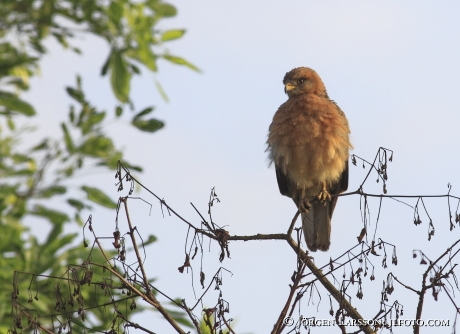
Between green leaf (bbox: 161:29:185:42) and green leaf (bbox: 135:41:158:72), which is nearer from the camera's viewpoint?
green leaf (bbox: 135:41:158:72)

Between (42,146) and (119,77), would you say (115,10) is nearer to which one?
(119,77)

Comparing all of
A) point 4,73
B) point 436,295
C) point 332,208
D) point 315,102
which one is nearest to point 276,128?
point 315,102

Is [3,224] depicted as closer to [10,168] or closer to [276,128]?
[10,168]

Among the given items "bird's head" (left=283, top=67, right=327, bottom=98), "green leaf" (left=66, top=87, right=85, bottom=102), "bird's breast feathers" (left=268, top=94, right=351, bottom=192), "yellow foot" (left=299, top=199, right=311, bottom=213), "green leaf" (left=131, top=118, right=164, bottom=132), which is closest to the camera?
"yellow foot" (left=299, top=199, right=311, bottom=213)

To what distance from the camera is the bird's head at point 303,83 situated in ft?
22.6

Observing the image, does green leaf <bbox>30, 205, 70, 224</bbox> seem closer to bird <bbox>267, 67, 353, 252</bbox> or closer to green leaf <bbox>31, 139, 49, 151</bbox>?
green leaf <bbox>31, 139, 49, 151</bbox>

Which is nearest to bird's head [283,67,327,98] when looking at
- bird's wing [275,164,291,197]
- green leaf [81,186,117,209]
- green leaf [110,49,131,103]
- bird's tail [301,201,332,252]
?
bird's wing [275,164,291,197]

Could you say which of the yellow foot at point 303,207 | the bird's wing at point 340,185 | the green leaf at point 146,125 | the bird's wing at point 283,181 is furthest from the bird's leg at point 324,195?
the green leaf at point 146,125

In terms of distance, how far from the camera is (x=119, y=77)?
22.5 ft

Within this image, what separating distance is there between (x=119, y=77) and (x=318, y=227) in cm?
197

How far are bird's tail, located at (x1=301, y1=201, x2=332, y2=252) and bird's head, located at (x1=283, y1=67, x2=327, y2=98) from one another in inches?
35.4

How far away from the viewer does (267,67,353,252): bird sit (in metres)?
6.29

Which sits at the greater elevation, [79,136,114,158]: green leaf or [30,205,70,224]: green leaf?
[79,136,114,158]: green leaf

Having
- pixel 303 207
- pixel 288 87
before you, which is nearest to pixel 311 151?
pixel 288 87
